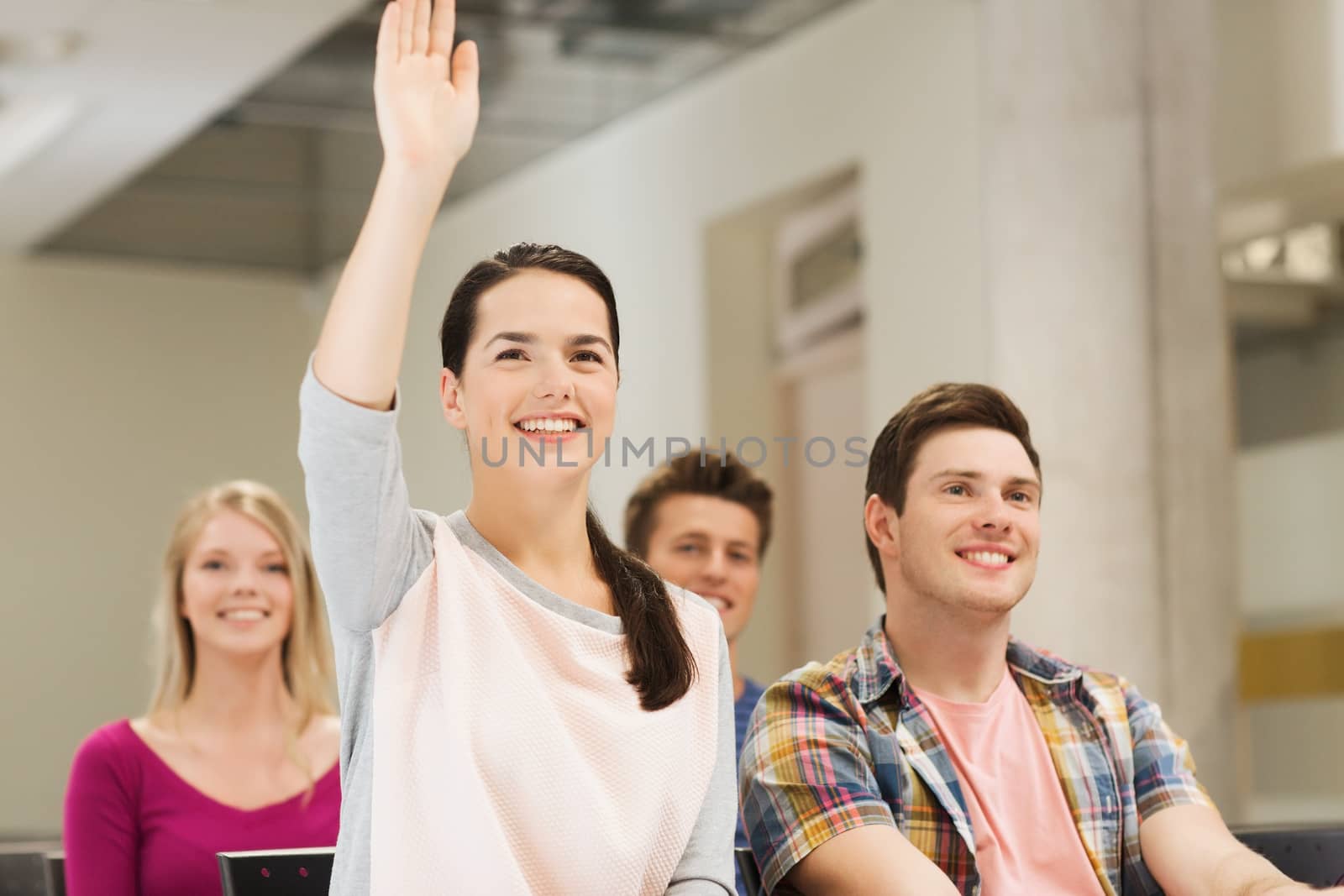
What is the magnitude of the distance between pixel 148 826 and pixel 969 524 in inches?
60.1

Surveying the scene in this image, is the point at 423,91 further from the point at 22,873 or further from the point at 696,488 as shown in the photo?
the point at 22,873

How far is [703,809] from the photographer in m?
1.64

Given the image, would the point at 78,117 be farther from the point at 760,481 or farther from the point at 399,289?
the point at 399,289

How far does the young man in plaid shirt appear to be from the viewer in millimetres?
1994

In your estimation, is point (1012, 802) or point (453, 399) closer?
point (453, 399)

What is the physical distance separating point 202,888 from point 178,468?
6330 mm

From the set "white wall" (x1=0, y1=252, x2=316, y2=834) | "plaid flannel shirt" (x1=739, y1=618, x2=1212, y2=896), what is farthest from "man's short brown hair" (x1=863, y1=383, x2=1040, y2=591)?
"white wall" (x1=0, y1=252, x2=316, y2=834)

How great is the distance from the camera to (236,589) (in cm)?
297

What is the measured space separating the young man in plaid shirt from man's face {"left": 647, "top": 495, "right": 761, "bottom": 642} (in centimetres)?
74

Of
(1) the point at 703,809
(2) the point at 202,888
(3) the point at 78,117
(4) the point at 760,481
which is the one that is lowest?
(2) the point at 202,888

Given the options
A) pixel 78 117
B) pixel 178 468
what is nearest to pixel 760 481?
pixel 78 117

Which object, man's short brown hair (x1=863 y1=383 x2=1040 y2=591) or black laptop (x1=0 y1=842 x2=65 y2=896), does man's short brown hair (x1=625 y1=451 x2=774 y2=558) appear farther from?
black laptop (x1=0 y1=842 x2=65 y2=896)

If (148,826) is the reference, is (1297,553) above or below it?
above

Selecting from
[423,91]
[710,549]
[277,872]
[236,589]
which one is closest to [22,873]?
[236,589]
